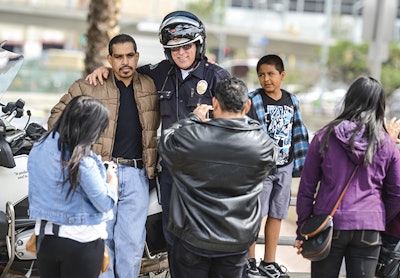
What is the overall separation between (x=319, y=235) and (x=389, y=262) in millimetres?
621

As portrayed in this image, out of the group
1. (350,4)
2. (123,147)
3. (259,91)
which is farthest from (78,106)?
(350,4)

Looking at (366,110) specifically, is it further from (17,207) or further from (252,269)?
(17,207)

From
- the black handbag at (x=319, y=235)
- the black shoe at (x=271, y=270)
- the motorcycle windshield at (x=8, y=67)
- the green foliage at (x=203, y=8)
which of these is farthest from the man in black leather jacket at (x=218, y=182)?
the green foliage at (x=203, y=8)

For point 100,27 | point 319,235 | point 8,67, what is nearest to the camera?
point 319,235

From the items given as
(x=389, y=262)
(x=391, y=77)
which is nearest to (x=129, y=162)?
(x=389, y=262)

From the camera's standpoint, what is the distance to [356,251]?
13.8 ft

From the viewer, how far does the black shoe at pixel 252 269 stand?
17.3ft

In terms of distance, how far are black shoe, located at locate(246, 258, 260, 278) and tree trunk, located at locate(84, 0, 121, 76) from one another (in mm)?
9518

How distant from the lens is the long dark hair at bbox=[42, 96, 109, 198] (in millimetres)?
3795

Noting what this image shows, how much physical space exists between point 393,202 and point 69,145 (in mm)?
1912

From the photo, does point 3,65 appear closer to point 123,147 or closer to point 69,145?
point 123,147

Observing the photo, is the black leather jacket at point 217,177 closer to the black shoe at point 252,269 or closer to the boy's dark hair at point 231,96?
the boy's dark hair at point 231,96

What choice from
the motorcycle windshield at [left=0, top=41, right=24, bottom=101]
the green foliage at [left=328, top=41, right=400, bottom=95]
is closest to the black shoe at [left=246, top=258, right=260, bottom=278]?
the motorcycle windshield at [left=0, top=41, right=24, bottom=101]

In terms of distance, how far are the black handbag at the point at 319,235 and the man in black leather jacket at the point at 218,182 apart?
14.1 inches
